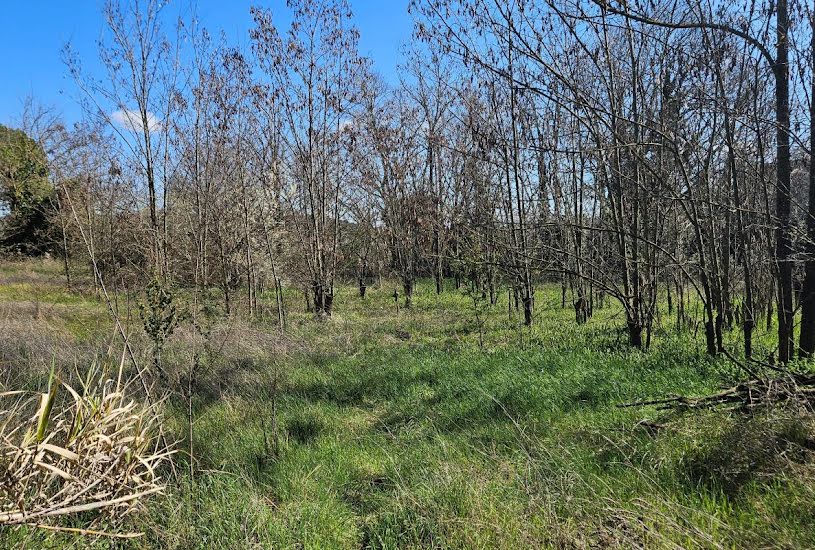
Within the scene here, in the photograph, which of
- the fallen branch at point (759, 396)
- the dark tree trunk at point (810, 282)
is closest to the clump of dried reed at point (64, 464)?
the fallen branch at point (759, 396)

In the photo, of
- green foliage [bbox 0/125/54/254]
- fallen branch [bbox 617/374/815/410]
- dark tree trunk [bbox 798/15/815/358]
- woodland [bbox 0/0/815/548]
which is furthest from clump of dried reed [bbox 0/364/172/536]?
green foliage [bbox 0/125/54/254]

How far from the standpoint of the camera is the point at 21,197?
18891mm

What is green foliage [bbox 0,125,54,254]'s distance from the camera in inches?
742

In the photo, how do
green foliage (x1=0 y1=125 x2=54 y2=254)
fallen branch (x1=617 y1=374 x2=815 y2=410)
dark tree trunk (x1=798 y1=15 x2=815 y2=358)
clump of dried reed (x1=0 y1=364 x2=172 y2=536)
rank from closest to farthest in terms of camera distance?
Result: clump of dried reed (x1=0 y1=364 x2=172 y2=536), fallen branch (x1=617 y1=374 x2=815 y2=410), dark tree trunk (x1=798 y1=15 x2=815 y2=358), green foliage (x1=0 y1=125 x2=54 y2=254)

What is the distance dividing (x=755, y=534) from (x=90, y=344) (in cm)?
871

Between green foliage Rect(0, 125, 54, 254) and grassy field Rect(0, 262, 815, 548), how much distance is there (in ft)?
48.6

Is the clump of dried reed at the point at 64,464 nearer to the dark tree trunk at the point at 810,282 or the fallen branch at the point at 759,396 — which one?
the fallen branch at the point at 759,396

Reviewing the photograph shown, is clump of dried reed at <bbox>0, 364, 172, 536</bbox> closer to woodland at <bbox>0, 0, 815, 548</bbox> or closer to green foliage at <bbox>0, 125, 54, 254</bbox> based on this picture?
woodland at <bbox>0, 0, 815, 548</bbox>

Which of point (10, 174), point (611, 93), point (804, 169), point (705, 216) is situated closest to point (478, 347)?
point (705, 216)

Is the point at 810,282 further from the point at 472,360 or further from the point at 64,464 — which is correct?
the point at 64,464

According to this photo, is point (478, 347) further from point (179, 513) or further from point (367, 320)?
point (179, 513)

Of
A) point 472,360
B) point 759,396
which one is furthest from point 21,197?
point 759,396

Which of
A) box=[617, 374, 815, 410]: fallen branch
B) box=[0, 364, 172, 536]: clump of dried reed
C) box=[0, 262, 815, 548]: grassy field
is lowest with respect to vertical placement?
box=[0, 262, 815, 548]: grassy field

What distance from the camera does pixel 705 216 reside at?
6148 mm
